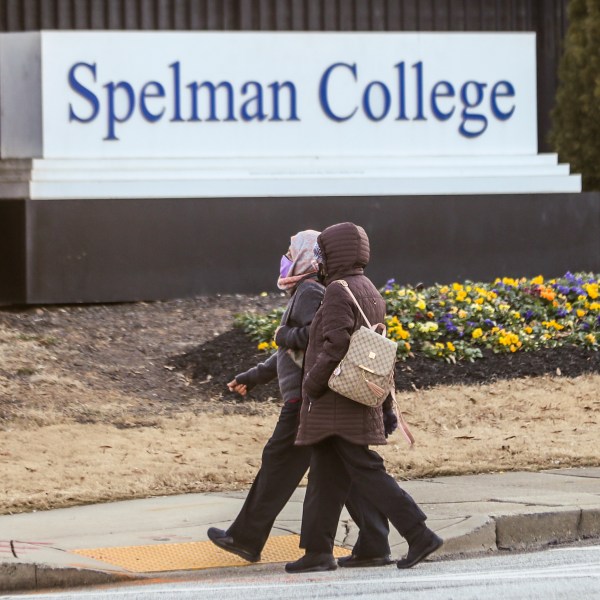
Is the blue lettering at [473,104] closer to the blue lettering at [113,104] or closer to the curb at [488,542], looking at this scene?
the blue lettering at [113,104]

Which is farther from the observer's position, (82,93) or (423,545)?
(82,93)

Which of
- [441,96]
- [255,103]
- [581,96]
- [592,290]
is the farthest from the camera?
[581,96]

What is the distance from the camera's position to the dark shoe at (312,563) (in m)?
6.99

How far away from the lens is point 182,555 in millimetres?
7328

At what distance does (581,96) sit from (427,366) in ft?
21.4

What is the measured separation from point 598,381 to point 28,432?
4.75m

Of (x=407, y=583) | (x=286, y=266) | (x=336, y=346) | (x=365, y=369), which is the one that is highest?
(x=286, y=266)

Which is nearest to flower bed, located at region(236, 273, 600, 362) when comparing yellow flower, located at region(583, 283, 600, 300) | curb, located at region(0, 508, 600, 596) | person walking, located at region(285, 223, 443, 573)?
yellow flower, located at region(583, 283, 600, 300)

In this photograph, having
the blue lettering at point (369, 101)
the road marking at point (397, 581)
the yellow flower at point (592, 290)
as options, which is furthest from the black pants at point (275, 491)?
the blue lettering at point (369, 101)

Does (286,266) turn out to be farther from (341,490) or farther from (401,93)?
(401,93)

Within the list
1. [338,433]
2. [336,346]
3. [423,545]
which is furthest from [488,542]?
[336,346]

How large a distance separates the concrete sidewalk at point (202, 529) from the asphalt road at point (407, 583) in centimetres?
18

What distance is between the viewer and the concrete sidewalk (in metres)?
7.01

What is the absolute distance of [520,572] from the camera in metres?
6.79
